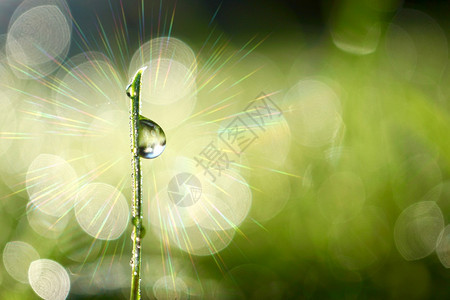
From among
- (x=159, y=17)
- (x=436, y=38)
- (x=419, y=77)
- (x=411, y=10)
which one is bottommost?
(x=419, y=77)

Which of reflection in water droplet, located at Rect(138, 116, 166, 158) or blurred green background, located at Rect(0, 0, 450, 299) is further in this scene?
blurred green background, located at Rect(0, 0, 450, 299)

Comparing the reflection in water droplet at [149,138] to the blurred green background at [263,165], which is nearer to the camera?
the reflection in water droplet at [149,138]

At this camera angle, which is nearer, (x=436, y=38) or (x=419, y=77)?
(x=419, y=77)

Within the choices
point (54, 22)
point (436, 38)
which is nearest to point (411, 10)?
point (436, 38)

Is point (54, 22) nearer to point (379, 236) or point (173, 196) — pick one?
point (173, 196)
